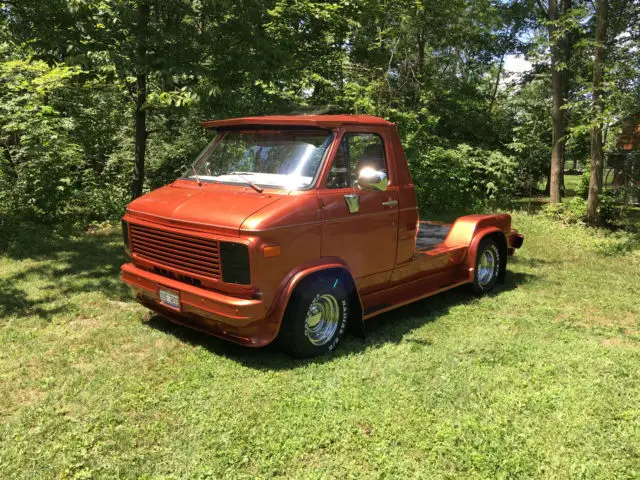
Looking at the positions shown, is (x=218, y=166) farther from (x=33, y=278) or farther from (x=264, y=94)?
(x=264, y=94)

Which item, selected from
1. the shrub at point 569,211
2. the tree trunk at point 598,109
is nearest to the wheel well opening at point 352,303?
the tree trunk at point 598,109

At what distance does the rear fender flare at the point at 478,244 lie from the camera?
20.7 feet

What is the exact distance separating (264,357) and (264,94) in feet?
21.6

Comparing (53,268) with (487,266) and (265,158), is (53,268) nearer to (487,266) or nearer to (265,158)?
(265,158)

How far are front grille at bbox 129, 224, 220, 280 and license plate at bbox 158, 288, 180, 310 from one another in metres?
0.19

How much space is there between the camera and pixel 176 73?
23.7ft

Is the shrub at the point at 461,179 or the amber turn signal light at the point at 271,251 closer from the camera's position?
the amber turn signal light at the point at 271,251

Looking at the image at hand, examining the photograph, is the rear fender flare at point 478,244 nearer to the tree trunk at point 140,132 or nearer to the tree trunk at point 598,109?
the tree trunk at point 598,109

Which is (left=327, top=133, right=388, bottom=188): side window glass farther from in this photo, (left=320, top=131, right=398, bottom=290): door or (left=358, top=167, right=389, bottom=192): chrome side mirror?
(left=358, top=167, right=389, bottom=192): chrome side mirror

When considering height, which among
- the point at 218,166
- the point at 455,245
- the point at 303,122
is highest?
the point at 303,122

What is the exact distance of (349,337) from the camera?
16.4 ft

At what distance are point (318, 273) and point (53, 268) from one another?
470 centimetres

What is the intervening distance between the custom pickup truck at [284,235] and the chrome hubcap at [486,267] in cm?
146

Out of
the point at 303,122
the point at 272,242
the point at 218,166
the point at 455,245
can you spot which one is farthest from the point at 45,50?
the point at 455,245
